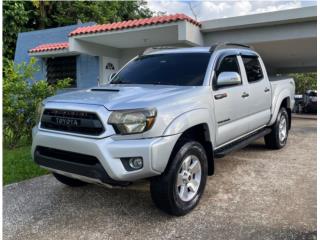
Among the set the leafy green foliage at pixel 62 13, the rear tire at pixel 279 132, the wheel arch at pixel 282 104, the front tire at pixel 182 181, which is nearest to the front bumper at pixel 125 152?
the front tire at pixel 182 181

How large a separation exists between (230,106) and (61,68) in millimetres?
10525

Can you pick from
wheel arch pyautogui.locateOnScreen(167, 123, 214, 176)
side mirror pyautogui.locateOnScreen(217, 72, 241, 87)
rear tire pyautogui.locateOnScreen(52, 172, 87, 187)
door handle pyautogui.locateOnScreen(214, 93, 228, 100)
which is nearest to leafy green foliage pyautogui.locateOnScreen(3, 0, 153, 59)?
rear tire pyautogui.locateOnScreen(52, 172, 87, 187)

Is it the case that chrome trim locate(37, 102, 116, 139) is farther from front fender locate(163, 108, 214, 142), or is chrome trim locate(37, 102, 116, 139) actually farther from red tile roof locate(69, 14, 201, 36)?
red tile roof locate(69, 14, 201, 36)

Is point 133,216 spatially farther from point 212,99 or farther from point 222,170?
point 222,170

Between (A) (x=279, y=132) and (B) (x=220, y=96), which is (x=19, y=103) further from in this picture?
(A) (x=279, y=132)

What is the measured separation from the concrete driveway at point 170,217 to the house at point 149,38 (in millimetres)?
4933

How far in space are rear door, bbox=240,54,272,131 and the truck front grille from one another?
268 cm

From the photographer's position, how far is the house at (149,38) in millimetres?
9062

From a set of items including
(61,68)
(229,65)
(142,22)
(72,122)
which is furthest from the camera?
(61,68)

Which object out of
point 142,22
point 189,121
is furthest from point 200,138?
point 142,22

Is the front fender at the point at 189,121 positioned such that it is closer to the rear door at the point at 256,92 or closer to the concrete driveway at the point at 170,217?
the concrete driveway at the point at 170,217

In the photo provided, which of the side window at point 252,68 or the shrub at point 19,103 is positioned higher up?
the side window at point 252,68

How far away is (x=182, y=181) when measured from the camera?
378cm

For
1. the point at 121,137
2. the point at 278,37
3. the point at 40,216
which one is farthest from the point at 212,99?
the point at 278,37
